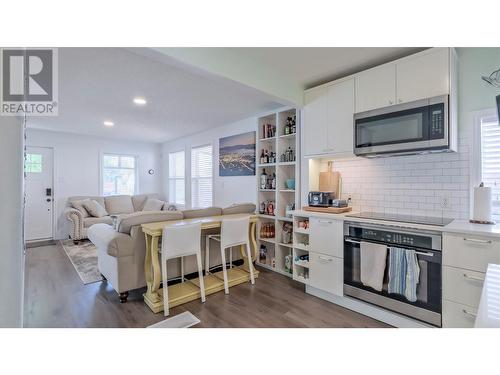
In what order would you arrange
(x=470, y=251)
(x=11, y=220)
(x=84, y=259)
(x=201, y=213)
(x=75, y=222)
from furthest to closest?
(x=75, y=222) → (x=84, y=259) → (x=201, y=213) → (x=470, y=251) → (x=11, y=220)

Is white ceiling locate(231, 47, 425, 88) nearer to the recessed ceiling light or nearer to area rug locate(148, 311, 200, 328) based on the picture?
the recessed ceiling light

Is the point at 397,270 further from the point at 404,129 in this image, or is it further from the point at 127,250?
the point at 127,250

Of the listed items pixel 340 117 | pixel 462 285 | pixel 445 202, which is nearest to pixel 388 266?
pixel 462 285

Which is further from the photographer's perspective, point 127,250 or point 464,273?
point 127,250

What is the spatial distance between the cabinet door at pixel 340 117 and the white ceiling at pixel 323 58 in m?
0.16

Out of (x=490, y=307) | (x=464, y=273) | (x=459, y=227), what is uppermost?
(x=459, y=227)

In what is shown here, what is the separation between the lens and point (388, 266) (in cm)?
204

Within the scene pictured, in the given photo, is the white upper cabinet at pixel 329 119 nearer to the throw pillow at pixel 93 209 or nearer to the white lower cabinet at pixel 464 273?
the white lower cabinet at pixel 464 273

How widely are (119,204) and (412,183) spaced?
5953mm

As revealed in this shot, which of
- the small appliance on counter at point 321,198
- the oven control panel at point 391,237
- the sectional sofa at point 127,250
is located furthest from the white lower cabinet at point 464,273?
the sectional sofa at point 127,250

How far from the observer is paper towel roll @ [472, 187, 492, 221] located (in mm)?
1854

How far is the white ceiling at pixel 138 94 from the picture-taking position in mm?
2303

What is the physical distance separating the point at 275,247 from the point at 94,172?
5084mm
